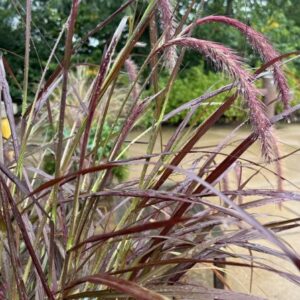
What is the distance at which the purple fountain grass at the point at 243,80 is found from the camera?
2.37ft

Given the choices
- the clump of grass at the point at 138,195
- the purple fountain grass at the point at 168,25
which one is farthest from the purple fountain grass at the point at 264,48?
the purple fountain grass at the point at 168,25

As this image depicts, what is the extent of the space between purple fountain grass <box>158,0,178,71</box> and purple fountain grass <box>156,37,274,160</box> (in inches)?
6.7

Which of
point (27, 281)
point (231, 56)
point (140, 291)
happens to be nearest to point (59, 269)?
point (27, 281)

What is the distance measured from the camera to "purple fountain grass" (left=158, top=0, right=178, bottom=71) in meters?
0.91

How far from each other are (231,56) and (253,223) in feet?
1.10

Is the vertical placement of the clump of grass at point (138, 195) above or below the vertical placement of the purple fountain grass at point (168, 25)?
below

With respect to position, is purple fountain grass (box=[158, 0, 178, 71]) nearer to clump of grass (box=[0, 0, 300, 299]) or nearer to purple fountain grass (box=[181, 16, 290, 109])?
clump of grass (box=[0, 0, 300, 299])

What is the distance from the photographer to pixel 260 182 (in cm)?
421

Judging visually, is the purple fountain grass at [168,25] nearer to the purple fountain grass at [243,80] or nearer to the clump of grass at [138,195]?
the clump of grass at [138,195]

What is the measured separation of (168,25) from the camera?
0.92 meters

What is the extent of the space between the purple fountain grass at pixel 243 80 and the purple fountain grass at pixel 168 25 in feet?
0.56

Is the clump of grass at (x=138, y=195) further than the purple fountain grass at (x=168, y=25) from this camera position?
No

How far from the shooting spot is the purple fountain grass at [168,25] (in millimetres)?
913

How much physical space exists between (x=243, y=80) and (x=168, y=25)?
0.88 feet
